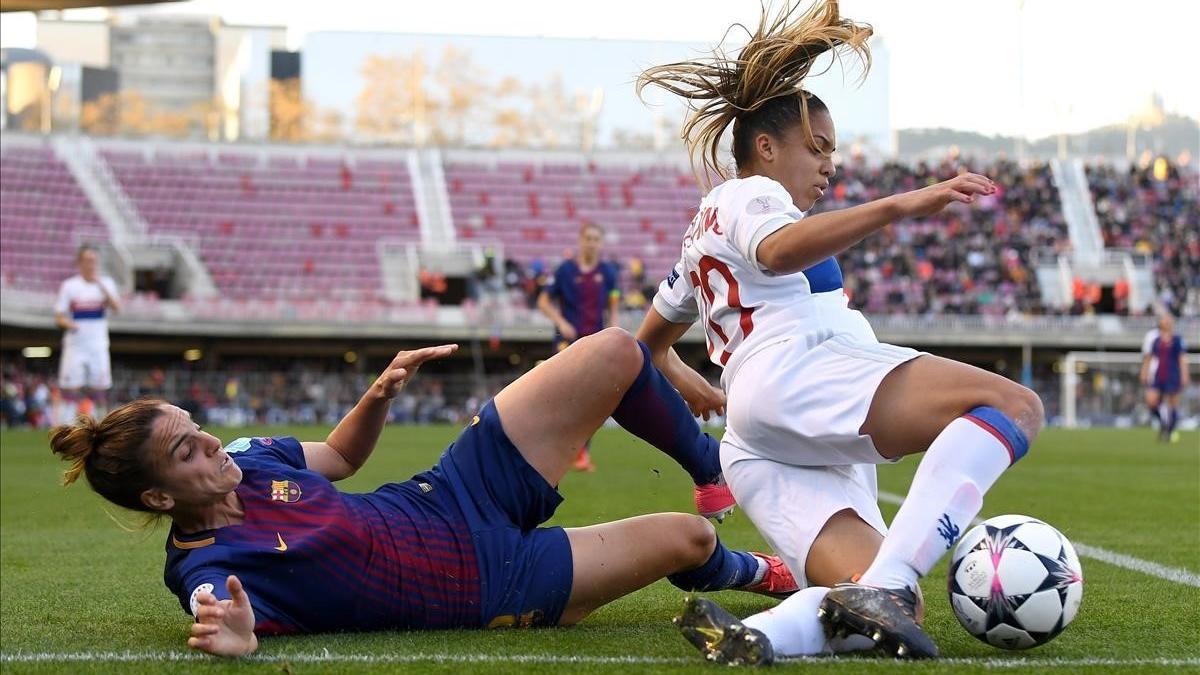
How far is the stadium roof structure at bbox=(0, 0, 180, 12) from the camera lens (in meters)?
5.89

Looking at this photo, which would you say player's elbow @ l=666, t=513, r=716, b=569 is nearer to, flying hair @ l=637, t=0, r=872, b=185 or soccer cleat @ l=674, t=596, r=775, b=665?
soccer cleat @ l=674, t=596, r=775, b=665

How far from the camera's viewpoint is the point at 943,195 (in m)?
3.54

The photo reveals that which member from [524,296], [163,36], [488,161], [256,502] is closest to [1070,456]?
[256,502]

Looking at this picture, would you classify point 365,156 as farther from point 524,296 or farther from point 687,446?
point 687,446

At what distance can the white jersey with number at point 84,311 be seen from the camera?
1756 cm

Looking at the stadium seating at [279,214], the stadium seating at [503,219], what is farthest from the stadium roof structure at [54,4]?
the stadium seating at [279,214]

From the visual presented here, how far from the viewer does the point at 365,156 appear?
44.7 m

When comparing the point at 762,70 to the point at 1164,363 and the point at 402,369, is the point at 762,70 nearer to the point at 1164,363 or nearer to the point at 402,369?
the point at 402,369

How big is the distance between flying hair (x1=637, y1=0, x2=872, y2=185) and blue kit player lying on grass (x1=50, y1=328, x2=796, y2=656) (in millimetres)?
817

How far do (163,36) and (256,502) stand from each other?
126m

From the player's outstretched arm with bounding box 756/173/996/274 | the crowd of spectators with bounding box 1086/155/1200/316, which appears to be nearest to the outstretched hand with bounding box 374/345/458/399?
the player's outstretched arm with bounding box 756/173/996/274

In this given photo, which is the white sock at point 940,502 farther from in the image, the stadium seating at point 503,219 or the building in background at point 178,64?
the stadium seating at point 503,219

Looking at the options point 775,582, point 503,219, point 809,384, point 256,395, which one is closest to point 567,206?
point 503,219

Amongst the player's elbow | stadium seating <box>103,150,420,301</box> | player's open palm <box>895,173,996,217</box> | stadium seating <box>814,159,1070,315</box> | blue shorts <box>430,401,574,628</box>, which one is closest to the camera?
player's open palm <box>895,173,996,217</box>
